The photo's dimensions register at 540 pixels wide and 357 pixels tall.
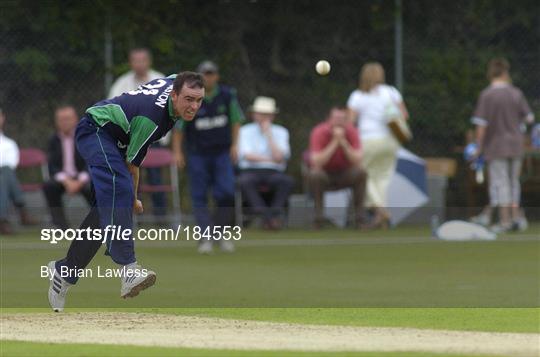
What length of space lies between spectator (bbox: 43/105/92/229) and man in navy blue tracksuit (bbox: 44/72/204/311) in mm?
7891

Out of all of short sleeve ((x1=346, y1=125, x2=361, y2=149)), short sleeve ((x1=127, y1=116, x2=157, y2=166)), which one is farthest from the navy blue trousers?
short sleeve ((x1=346, y1=125, x2=361, y2=149))

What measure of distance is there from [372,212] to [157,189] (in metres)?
3.05

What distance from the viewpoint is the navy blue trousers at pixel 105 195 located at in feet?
31.2

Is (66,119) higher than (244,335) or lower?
higher

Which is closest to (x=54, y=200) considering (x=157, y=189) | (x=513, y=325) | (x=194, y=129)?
(x=157, y=189)

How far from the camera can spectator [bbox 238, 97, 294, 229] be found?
A: 18.9 meters

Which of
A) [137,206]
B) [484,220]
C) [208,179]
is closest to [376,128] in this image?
[484,220]

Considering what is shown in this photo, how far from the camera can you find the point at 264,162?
62.0ft

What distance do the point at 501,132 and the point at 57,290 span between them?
9.55 m

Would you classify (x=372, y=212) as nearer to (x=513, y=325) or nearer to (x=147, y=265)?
(x=147, y=265)

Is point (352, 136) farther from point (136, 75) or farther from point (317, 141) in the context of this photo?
point (136, 75)

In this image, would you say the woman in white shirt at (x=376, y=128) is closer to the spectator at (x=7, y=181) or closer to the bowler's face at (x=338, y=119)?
the bowler's face at (x=338, y=119)

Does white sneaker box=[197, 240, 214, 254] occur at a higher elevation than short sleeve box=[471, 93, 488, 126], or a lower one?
lower

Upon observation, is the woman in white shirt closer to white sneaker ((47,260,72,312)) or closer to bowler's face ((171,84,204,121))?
bowler's face ((171,84,204,121))
